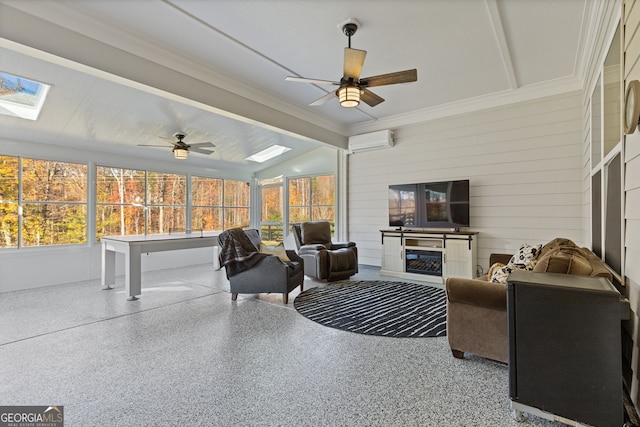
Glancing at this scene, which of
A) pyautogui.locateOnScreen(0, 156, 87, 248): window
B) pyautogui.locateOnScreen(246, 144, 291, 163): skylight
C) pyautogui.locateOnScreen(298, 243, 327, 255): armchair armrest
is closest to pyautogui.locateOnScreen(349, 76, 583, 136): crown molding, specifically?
pyautogui.locateOnScreen(246, 144, 291, 163): skylight

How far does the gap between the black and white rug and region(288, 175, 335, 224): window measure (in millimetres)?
2731

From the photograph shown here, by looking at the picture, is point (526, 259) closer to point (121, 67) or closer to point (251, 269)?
point (251, 269)

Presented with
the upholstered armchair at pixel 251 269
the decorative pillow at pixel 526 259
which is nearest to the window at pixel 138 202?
the upholstered armchair at pixel 251 269

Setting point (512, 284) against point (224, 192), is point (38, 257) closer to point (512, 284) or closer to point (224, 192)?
point (224, 192)

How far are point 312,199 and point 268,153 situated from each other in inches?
64.9

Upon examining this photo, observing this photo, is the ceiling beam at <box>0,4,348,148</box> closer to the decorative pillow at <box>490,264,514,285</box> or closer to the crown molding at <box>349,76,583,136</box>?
the crown molding at <box>349,76,583,136</box>

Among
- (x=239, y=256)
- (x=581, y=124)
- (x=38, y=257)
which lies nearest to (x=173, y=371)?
(x=239, y=256)

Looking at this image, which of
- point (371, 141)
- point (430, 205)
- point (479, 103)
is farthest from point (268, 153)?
point (479, 103)

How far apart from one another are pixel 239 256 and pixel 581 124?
5.05 m

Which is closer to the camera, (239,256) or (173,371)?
(173,371)

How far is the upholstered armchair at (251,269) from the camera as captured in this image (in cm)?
397

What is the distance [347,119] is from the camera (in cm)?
624

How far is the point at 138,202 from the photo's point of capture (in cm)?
653

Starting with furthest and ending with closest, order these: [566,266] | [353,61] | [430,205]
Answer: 1. [430,205]
2. [353,61]
3. [566,266]
